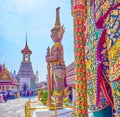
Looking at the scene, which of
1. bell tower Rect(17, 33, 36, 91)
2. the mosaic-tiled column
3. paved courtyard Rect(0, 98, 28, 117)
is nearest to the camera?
the mosaic-tiled column

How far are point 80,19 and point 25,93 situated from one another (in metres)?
27.6

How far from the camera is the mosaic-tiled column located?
1635 millimetres

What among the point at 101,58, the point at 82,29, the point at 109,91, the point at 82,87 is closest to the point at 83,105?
the point at 82,87

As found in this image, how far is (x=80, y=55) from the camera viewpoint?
1672 millimetres

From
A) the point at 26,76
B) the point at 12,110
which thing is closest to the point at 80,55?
the point at 12,110

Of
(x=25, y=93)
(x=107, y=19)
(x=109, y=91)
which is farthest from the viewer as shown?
(x=25, y=93)

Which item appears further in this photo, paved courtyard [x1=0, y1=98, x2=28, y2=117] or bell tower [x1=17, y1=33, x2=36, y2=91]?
bell tower [x1=17, y1=33, x2=36, y2=91]

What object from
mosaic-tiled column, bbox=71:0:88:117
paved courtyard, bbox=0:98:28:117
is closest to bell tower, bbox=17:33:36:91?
paved courtyard, bbox=0:98:28:117

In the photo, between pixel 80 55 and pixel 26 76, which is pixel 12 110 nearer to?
pixel 80 55

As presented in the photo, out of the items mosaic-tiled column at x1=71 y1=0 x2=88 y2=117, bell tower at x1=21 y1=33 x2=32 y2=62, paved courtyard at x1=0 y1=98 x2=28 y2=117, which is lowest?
paved courtyard at x1=0 y1=98 x2=28 y2=117

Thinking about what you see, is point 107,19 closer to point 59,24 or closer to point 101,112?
point 101,112

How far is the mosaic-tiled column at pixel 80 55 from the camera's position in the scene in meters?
1.63

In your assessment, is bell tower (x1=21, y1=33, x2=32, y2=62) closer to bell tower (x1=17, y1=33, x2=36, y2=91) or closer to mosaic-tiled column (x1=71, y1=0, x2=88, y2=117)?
bell tower (x1=17, y1=33, x2=36, y2=91)

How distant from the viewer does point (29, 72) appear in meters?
28.7
